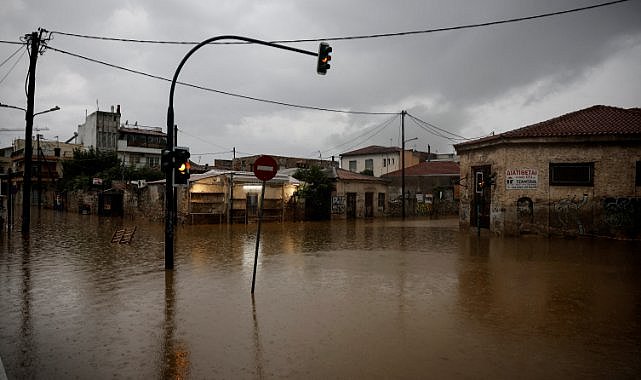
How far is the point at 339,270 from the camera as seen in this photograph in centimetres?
1065

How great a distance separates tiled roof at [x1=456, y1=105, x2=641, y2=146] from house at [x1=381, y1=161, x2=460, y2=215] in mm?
16729

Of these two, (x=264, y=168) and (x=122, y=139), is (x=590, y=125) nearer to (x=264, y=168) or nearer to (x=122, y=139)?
(x=264, y=168)

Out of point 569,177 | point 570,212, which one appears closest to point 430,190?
point 569,177

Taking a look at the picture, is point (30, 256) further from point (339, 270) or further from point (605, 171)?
point (605, 171)

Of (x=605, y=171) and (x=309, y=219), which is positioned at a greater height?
(x=605, y=171)

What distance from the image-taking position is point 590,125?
19.7 metres

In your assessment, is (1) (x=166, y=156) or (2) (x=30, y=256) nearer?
(1) (x=166, y=156)

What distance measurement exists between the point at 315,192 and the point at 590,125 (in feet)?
57.6

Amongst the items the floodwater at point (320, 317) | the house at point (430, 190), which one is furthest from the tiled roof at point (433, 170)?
the floodwater at point (320, 317)

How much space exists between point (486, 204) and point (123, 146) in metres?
50.9

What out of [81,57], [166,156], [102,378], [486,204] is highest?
[81,57]

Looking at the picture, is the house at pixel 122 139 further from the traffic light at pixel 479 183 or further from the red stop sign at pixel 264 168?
the red stop sign at pixel 264 168

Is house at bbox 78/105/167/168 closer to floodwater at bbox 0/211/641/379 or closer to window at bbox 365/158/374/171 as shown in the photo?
window at bbox 365/158/374/171

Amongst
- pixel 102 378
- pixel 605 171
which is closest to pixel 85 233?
pixel 102 378
